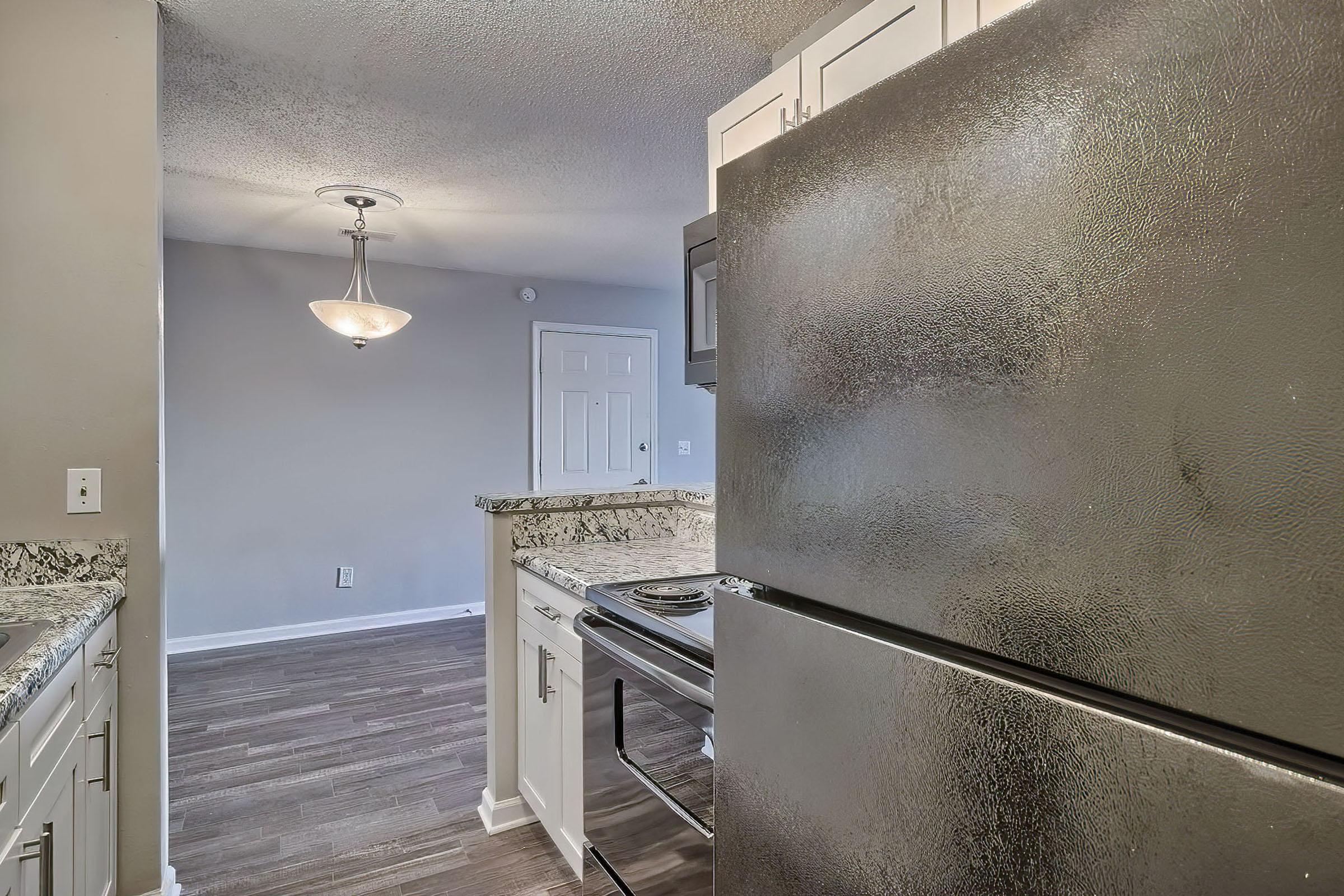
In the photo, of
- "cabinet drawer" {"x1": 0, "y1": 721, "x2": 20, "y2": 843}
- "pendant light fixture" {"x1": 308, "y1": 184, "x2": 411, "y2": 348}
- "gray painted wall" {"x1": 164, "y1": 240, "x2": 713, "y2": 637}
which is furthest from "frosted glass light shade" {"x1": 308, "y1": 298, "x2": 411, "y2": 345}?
"cabinet drawer" {"x1": 0, "y1": 721, "x2": 20, "y2": 843}

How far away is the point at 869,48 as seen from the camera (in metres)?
1.52

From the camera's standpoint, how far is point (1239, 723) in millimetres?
375

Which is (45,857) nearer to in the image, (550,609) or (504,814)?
(550,609)

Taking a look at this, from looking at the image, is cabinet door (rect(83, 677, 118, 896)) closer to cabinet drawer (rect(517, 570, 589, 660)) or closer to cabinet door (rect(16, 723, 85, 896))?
cabinet door (rect(16, 723, 85, 896))

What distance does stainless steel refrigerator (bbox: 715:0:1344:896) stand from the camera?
356 mm

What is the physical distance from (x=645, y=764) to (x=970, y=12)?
152cm

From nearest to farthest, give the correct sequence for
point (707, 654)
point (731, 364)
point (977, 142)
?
point (977, 142) < point (731, 364) < point (707, 654)

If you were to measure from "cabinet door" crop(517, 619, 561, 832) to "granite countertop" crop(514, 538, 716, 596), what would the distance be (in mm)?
219

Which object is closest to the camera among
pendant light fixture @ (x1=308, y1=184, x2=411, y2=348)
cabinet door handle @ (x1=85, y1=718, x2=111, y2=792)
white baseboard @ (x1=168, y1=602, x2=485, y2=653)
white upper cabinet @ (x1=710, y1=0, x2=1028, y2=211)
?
white upper cabinet @ (x1=710, y1=0, x2=1028, y2=211)

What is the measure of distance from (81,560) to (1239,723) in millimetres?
2179

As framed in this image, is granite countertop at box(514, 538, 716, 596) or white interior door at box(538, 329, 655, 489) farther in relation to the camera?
white interior door at box(538, 329, 655, 489)

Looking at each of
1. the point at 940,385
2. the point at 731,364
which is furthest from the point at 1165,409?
the point at 731,364

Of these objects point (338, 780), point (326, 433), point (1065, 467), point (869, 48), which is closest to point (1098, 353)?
point (1065, 467)

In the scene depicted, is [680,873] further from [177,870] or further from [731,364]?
[177,870]
